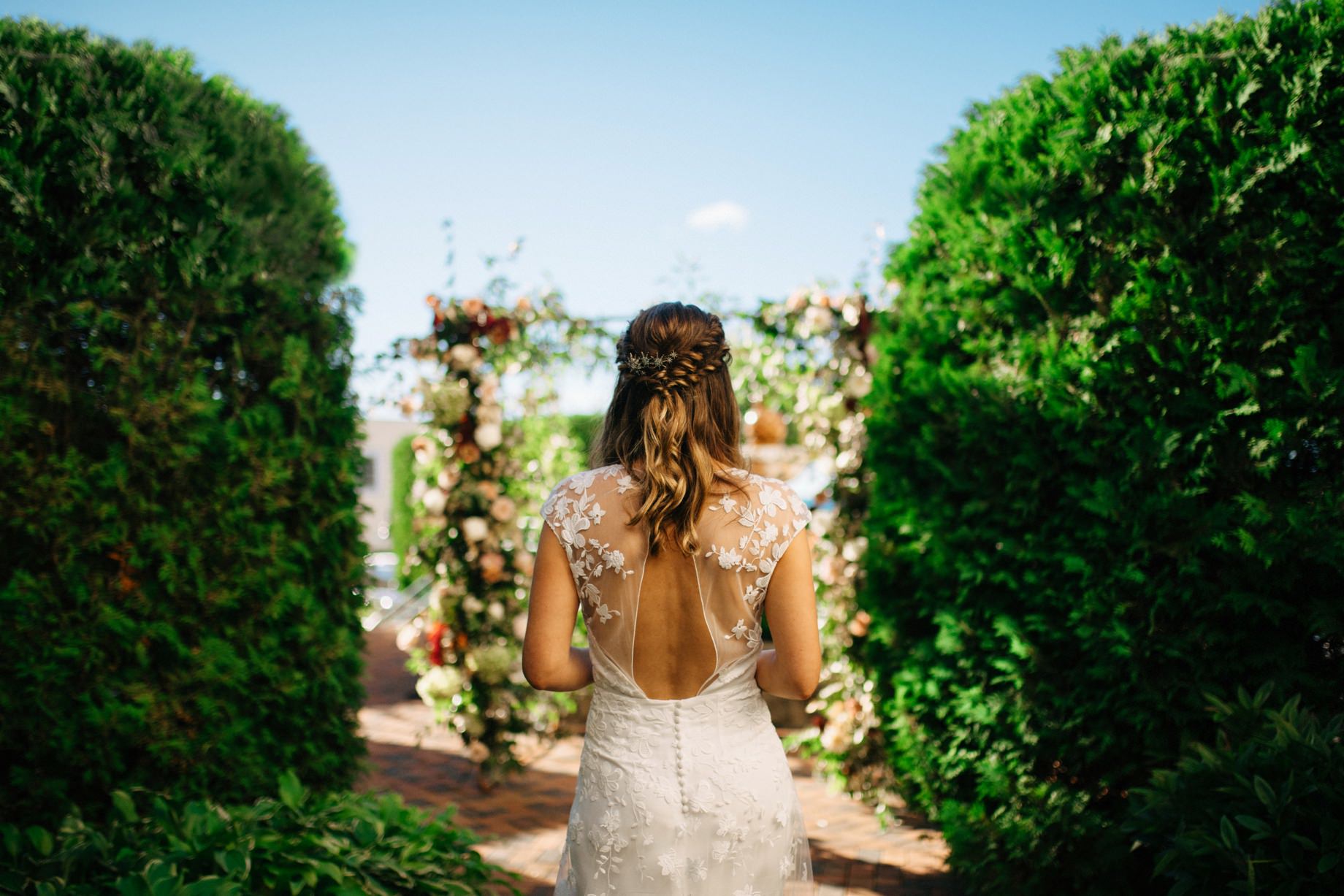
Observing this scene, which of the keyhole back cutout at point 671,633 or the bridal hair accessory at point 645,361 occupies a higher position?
the bridal hair accessory at point 645,361

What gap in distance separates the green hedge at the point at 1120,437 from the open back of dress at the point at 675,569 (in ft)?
5.48

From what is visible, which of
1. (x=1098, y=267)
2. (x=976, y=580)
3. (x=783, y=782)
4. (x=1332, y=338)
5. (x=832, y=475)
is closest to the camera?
(x=783, y=782)

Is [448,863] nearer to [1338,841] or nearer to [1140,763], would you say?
[1140,763]

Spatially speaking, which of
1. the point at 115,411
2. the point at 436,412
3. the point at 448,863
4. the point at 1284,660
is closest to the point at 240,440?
the point at 115,411

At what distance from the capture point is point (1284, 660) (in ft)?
9.43

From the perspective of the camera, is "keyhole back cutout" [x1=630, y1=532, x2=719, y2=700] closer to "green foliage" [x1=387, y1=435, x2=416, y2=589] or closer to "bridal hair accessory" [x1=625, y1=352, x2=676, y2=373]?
"bridal hair accessory" [x1=625, y1=352, x2=676, y2=373]

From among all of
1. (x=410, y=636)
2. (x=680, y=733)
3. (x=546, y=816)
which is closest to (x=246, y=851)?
(x=680, y=733)

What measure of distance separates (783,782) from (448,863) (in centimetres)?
154

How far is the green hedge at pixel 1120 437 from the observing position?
9.44ft

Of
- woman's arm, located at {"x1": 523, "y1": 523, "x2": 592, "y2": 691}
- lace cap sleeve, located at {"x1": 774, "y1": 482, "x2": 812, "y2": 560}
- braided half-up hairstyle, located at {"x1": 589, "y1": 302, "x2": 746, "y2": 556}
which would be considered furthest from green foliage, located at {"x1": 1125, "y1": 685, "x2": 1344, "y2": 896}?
woman's arm, located at {"x1": 523, "y1": 523, "x2": 592, "y2": 691}

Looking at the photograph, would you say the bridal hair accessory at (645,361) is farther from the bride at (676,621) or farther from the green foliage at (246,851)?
the green foliage at (246,851)

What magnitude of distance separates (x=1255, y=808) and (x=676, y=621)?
179 centimetres

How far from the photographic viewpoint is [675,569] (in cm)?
207

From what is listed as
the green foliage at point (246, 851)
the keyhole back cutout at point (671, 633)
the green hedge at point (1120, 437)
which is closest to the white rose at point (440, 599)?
the green foliage at point (246, 851)
